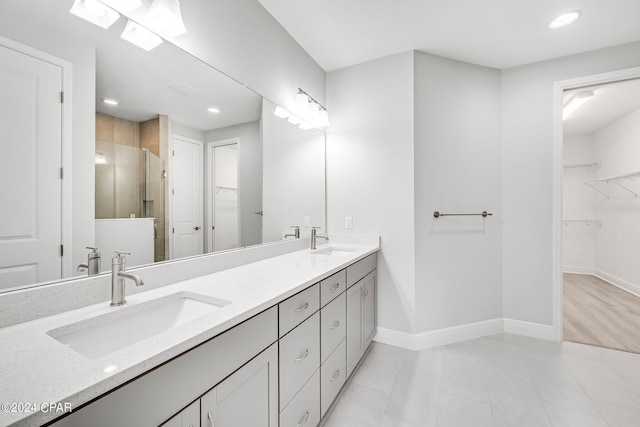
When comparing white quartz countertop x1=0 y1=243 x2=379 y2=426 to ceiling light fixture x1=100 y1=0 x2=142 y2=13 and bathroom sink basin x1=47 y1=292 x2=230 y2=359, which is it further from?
ceiling light fixture x1=100 y1=0 x2=142 y2=13

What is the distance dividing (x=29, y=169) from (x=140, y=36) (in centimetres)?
69

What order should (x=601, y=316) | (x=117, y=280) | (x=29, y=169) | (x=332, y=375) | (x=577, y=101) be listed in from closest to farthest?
(x=29, y=169) < (x=117, y=280) < (x=332, y=375) < (x=601, y=316) < (x=577, y=101)

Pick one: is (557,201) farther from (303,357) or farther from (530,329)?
(303,357)

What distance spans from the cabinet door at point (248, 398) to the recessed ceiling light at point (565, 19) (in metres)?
2.81

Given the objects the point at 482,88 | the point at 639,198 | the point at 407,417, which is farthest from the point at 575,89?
the point at 407,417

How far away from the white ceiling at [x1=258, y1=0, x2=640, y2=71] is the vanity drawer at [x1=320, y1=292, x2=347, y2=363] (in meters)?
1.92

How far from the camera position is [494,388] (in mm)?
1776

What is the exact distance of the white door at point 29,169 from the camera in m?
0.80

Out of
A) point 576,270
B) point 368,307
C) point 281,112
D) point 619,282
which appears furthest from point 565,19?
point 576,270

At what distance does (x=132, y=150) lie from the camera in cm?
112

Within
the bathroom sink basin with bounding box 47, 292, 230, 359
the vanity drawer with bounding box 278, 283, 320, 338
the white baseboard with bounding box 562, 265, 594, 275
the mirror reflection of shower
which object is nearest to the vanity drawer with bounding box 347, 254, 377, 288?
the vanity drawer with bounding box 278, 283, 320, 338

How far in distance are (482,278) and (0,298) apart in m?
3.03

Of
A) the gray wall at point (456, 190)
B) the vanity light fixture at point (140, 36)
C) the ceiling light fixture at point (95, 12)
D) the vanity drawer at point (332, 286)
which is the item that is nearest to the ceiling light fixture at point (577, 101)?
the gray wall at point (456, 190)

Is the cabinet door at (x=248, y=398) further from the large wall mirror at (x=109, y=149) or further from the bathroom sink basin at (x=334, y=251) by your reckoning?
the bathroom sink basin at (x=334, y=251)
